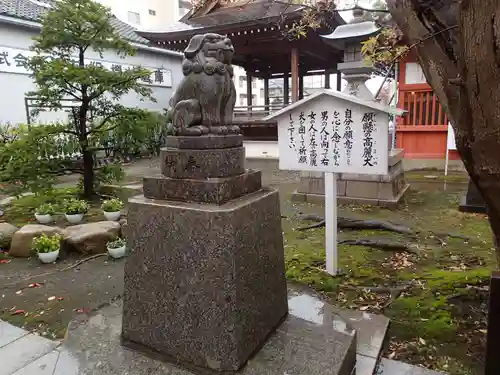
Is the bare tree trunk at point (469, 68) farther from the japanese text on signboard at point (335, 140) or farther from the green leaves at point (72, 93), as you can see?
the green leaves at point (72, 93)

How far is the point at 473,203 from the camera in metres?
7.18

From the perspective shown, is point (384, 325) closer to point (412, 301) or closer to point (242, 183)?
point (412, 301)

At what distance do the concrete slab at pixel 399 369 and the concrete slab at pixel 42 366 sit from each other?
2305 mm

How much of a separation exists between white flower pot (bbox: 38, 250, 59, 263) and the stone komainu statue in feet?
11.6

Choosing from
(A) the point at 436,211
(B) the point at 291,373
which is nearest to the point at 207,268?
(B) the point at 291,373

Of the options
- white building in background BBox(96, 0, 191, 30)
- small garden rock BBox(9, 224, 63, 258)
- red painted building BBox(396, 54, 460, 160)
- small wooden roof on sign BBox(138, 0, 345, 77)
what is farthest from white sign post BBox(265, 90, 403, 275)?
white building in background BBox(96, 0, 191, 30)

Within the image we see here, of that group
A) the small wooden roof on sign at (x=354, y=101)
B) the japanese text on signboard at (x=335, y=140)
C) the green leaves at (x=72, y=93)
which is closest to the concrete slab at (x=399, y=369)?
the japanese text on signboard at (x=335, y=140)

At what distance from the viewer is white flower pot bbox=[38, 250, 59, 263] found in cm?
499

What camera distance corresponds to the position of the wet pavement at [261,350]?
2283 millimetres

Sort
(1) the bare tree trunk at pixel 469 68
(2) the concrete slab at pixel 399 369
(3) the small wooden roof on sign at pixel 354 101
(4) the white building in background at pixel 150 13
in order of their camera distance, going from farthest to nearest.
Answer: (4) the white building in background at pixel 150 13
(3) the small wooden roof on sign at pixel 354 101
(2) the concrete slab at pixel 399 369
(1) the bare tree trunk at pixel 469 68

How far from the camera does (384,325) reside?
311 centimetres

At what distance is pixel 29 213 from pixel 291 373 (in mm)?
7192

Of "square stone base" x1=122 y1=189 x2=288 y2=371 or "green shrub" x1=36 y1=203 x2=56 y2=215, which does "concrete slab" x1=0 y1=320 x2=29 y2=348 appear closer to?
"square stone base" x1=122 y1=189 x2=288 y2=371

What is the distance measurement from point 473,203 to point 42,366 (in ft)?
24.6
